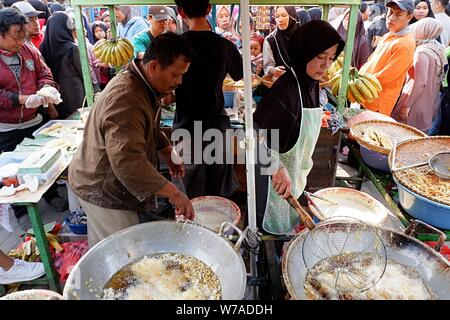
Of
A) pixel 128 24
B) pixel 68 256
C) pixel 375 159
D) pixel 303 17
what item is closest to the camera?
pixel 375 159

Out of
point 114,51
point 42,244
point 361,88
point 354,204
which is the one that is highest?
point 114,51

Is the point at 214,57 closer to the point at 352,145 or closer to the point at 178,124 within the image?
the point at 178,124

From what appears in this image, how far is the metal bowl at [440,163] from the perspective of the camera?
1.93 meters

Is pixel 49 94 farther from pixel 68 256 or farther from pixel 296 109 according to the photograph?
pixel 296 109

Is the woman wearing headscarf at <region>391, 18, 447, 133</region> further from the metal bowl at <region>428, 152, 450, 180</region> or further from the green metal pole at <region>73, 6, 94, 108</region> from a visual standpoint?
the green metal pole at <region>73, 6, 94, 108</region>

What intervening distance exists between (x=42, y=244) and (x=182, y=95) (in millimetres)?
1559

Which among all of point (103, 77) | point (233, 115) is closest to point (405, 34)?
point (233, 115)

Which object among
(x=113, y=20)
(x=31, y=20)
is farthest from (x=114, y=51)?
(x=31, y=20)

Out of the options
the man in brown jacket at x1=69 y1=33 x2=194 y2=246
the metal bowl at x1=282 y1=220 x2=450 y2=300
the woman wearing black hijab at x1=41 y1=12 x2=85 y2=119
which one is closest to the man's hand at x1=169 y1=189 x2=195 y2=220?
the man in brown jacket at x1=69 y1=33 x2=194 y2=246

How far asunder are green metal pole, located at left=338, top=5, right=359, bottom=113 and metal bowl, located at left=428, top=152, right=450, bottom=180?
1.42m

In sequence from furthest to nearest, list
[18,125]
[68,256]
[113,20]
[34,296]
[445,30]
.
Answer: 1. [445,30]
2. [113,20]
3. [18,125]
4. [68,256]
5. [34,296]

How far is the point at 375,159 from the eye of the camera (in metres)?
2.47

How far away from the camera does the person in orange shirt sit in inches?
155

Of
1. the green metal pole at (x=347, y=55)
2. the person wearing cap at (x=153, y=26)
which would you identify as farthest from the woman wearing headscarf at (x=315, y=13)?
the green metal pole at (x=347, y=55)
